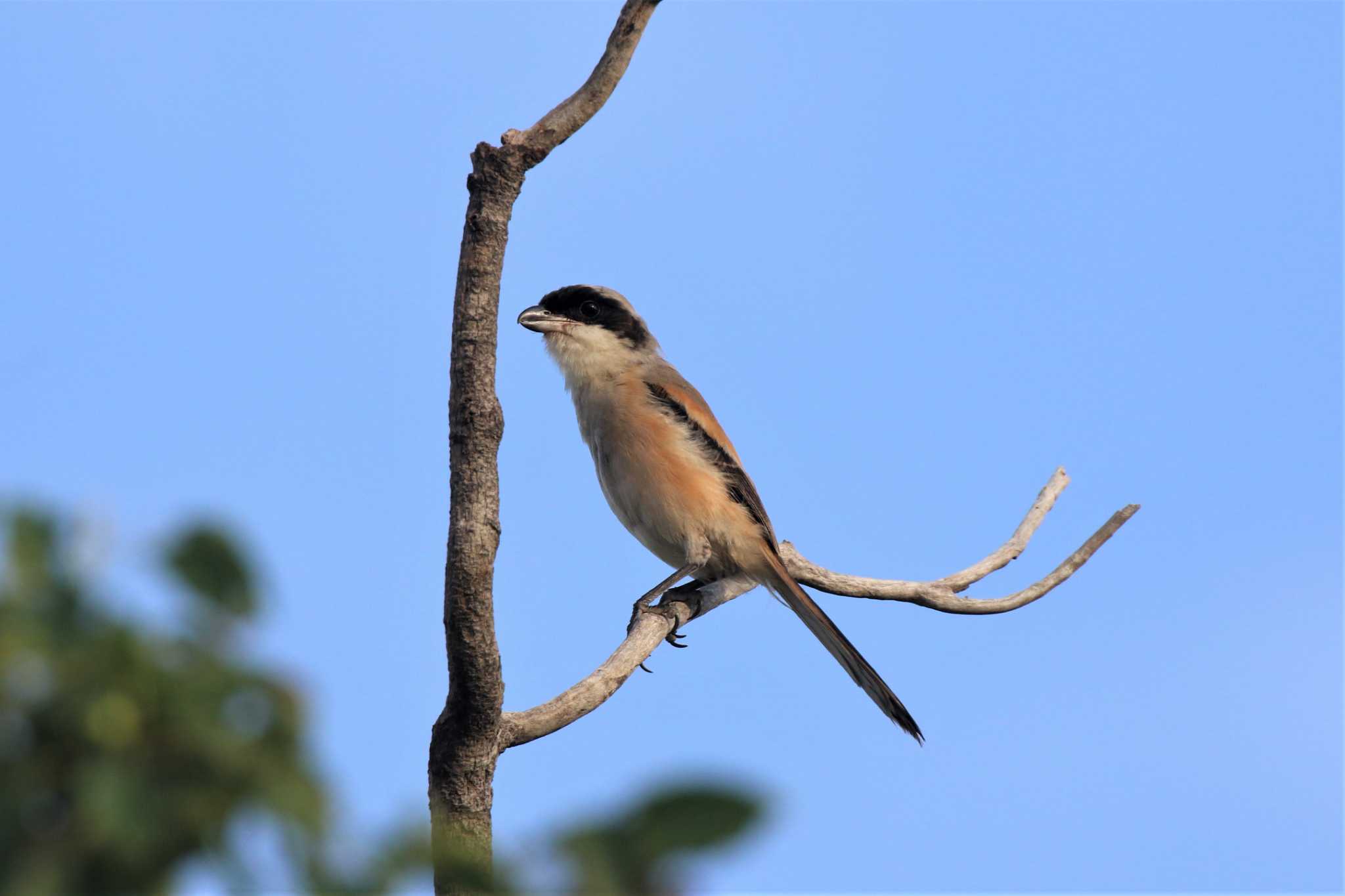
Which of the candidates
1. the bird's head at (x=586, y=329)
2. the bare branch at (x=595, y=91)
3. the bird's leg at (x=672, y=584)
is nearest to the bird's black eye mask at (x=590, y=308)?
the bird's head at (x=586, y=329)

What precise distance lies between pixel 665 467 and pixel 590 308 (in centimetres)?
107

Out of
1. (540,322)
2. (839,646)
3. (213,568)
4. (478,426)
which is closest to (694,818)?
(213,568)

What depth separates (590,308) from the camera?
6648mm

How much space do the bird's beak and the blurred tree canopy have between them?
18.7 ft

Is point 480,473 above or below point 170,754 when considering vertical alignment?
above

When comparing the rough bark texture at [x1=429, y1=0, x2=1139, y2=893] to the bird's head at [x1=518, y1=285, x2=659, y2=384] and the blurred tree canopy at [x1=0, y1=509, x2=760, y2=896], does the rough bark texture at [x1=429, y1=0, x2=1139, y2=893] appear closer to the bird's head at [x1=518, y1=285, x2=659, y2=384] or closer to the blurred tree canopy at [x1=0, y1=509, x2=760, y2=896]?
the bird's head at [x1=518, y1=285, x2=659, y2=384]

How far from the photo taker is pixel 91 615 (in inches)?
35.0

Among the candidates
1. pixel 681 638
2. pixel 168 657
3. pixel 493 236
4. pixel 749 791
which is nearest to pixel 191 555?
pixel 168 657

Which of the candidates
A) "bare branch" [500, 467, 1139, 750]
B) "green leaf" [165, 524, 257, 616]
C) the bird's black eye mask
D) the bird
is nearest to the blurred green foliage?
"green leaf" [165, 524, 257, 616]

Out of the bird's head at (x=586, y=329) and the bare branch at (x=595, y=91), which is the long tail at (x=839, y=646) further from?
the bare branch at (x=595, y=91)

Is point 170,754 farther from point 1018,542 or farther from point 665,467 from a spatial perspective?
point 1018,542

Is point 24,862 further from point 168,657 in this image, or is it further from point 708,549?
point 708,549

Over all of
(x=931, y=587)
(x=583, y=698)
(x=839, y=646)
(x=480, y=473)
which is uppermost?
(x=931, y=587)

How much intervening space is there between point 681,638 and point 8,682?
5.22 m
